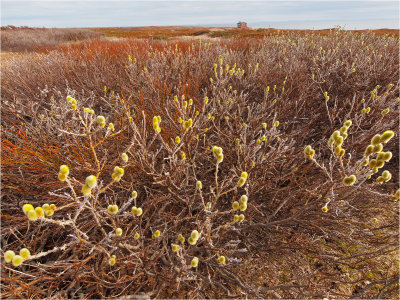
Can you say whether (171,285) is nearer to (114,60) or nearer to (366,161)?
(366,161)

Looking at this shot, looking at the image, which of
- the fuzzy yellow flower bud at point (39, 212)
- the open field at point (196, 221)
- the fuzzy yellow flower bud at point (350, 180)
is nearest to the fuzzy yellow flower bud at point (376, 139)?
the open field at point (196, 221)

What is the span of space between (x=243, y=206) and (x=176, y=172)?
0.67 m

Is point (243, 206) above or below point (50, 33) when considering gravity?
below

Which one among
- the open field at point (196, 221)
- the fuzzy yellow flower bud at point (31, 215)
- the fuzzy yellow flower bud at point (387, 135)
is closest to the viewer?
the fuzzy yellow flower bud at point (31, 215)

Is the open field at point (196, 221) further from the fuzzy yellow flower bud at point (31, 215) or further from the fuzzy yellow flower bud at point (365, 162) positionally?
the fuzzy yellow flower bud at point (31, 215)

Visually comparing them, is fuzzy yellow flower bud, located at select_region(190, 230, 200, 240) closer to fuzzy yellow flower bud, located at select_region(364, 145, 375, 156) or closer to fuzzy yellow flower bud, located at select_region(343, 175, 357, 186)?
fuzzy yellow flower bud, located at select_region(343, 175, 357, 186)

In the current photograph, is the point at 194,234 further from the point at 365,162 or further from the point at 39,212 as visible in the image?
the point at 365,162

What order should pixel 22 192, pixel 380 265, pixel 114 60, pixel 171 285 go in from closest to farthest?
pixel 171 285
pixel 380 265
pixel 22 192
pixel 114 60

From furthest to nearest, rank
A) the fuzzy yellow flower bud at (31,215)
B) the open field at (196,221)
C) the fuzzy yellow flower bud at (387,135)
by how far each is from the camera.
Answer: the open field at (196,221) < the fuzzy yellow flower bud at (387,135) < the fuzzy yellow flower bud at (31,215)

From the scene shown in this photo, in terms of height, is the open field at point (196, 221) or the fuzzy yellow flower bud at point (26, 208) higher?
the fuzzy yellow flower bud at point (26, 208)

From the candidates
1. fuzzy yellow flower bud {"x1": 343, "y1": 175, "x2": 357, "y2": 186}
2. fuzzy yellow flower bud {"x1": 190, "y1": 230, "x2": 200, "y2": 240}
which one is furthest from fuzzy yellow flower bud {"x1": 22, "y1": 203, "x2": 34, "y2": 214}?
fuzzy yellow flower bud {"x1": 343, "y1": 175, "x2": 357, "y2": 186}

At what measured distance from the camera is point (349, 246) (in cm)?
171

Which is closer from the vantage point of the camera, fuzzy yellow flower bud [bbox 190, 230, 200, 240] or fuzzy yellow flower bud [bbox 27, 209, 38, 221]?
fuzzy yellow flower bud [bbox 27, 209, 38, 221]

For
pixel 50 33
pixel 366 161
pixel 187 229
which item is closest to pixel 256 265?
pixel 187 229
